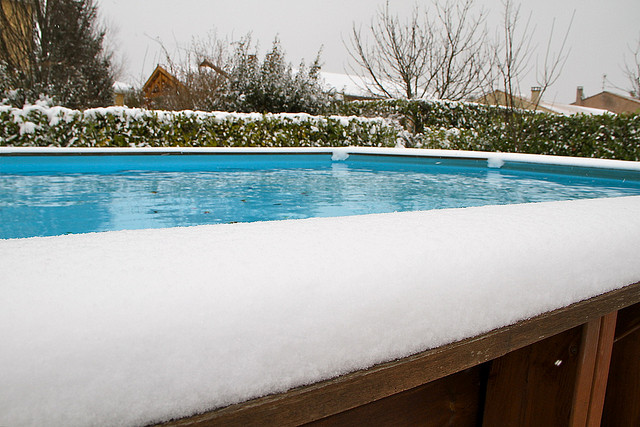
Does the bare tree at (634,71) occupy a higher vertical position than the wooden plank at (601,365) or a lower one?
higher

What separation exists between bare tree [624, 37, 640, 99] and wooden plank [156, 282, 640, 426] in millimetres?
16357

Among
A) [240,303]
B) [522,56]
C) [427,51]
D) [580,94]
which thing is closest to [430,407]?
[240,303]

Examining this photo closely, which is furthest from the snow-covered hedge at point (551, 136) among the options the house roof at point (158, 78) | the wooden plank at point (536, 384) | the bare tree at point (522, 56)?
the house roof at point (158, 78)

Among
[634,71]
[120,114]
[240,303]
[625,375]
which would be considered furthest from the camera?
[634,71]

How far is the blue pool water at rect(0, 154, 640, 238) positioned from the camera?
3078mm

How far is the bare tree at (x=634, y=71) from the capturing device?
13438mm

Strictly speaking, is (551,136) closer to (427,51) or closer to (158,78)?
(427,51)

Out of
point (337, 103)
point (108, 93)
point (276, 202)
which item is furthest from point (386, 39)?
point (276, 202)

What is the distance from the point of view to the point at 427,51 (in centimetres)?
1428

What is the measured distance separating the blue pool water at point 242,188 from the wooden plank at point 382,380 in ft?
8.02

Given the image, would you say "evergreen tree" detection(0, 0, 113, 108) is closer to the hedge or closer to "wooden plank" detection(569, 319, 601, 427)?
the hedge

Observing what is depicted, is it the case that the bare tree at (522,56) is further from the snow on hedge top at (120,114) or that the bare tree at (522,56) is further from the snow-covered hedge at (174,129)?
the snow on hedge top at (120,114)

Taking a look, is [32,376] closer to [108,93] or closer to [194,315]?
[194,315]

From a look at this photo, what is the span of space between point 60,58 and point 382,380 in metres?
16.5
